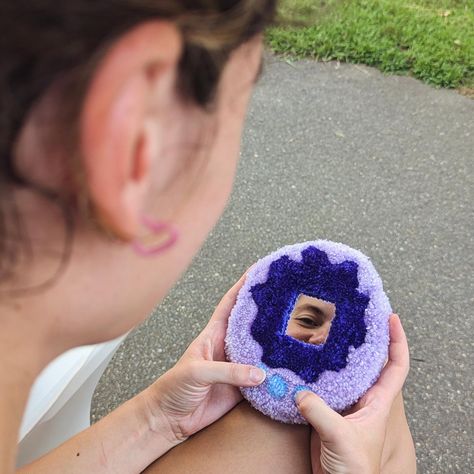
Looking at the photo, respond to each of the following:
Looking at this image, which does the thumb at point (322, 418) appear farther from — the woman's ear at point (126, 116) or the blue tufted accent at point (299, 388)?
the woman's ear at point (126, 116)

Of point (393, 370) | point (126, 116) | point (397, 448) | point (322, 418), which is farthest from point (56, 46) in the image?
point (397, 448)

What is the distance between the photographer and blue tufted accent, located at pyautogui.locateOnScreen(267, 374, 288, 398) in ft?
3.54

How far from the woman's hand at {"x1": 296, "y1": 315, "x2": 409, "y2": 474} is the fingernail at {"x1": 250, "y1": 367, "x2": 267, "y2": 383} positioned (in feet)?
0.26

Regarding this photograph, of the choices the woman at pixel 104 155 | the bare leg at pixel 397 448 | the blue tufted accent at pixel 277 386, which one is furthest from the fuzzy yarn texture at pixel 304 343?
the woman at pixel 104 155

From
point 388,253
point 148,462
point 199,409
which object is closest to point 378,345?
point 199,409

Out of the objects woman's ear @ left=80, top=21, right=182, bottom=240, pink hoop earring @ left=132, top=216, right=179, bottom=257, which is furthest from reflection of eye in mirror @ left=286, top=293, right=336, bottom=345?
woman's ear @ left=80, top=21, right=182, bottom=240

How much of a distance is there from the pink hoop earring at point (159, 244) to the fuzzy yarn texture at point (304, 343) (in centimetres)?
57

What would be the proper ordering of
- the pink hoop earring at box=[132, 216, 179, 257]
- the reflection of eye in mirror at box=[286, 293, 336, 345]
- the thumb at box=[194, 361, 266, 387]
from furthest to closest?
1. the reflection of eye in mirror at box=[286, 293, 336, 345]
2. the thumb at box=[194, 361, 266, 387]
3. the pink hoop earring at box=[132, 216, 179, 257]

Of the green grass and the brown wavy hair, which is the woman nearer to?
the brown wavy hair

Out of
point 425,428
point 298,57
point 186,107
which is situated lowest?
point 425,428

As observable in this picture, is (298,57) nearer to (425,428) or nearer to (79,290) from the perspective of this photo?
(425,428)

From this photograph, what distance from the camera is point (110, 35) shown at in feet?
1.42

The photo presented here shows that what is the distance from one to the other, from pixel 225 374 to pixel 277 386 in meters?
0.10

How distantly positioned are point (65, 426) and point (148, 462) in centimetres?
23
